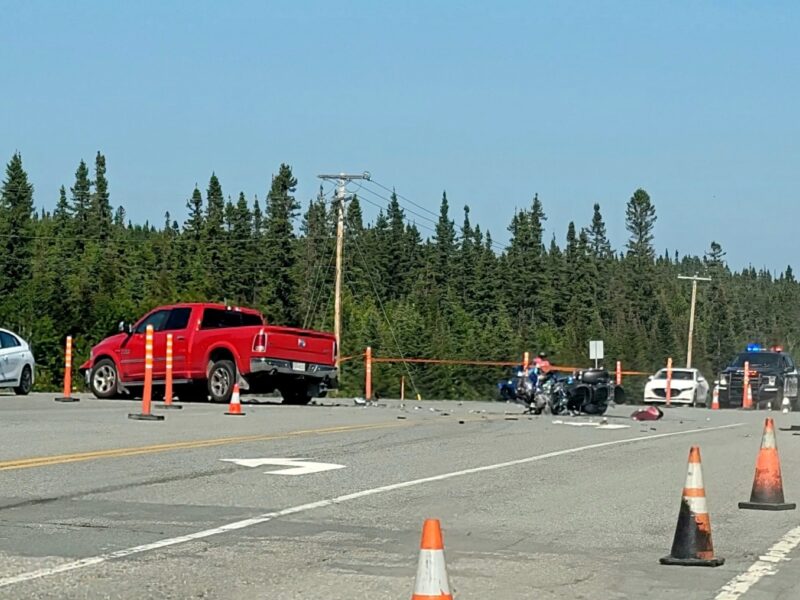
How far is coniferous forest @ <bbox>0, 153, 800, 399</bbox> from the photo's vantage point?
119 metres

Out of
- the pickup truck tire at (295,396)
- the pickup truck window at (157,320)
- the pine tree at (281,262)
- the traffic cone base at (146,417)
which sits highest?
the pine tree at (281,262)

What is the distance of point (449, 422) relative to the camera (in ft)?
79.0

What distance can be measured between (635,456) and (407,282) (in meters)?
161

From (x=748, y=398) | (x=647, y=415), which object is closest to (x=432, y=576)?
(x=647, y=415)

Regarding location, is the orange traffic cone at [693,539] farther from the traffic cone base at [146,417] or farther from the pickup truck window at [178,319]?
the pickup truck window at [178,319]

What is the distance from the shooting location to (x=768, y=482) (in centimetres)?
1239

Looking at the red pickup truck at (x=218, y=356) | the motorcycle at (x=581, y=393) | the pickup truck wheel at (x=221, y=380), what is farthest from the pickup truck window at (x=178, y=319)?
the motorcycle at (x=581, y=393)

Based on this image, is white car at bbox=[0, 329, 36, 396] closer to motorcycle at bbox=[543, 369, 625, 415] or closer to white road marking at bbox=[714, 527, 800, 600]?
motorcycle at bbox=[543, 369, 625, 415]

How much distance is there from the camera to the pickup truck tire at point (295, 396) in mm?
29688

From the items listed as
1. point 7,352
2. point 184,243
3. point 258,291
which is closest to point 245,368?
point 7,352

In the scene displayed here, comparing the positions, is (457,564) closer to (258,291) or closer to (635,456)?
(635,456)

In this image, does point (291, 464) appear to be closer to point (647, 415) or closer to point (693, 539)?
point (693, 539)

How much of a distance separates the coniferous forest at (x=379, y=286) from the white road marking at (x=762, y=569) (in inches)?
3427

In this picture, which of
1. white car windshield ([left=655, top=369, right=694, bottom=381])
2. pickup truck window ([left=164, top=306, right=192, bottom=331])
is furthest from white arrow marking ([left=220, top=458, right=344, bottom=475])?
white car windshield ([left=655, top=369, right=694, bottom=381])
